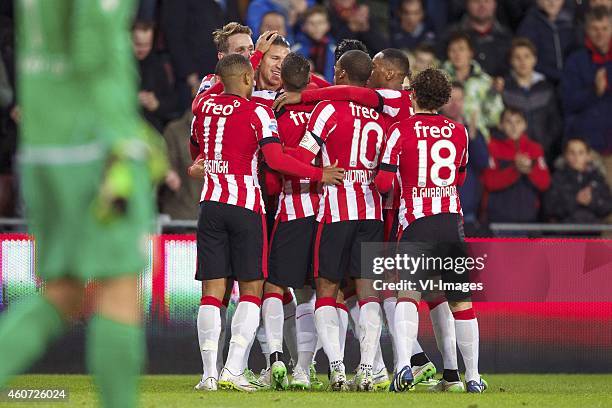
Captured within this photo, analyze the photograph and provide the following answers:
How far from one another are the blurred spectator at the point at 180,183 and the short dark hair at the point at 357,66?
11.0 feet

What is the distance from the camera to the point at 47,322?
15.4 feet

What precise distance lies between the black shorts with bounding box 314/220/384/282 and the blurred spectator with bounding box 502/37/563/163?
4866 mm

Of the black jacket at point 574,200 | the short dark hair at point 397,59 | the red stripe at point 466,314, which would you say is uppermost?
the short dark hair at point 397,59

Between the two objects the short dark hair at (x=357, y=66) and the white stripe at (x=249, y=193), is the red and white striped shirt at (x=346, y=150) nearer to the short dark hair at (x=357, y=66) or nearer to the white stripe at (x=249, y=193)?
the short dark hair at (x=357, y=66)

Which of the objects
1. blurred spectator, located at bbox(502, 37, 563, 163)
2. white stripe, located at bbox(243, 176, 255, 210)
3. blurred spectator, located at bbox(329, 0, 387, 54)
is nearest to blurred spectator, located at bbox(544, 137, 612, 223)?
blurred spectator, located at bbox(502, 37, 563, 163)

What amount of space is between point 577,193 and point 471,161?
3.53ft

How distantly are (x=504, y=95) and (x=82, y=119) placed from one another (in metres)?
8.85

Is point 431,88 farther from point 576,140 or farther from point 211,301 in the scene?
point 576,140

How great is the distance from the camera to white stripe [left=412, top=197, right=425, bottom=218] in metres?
8.27

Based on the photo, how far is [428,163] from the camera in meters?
8.27

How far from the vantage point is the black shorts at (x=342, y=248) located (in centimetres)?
840

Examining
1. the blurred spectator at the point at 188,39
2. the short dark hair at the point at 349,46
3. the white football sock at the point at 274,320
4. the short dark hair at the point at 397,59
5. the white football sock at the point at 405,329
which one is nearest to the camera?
the white football sock at the point at 405,329

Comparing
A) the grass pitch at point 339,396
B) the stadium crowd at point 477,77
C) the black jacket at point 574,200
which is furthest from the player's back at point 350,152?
the black jacket at point 574,200

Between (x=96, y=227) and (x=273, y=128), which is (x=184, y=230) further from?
(x=96, y=227)
